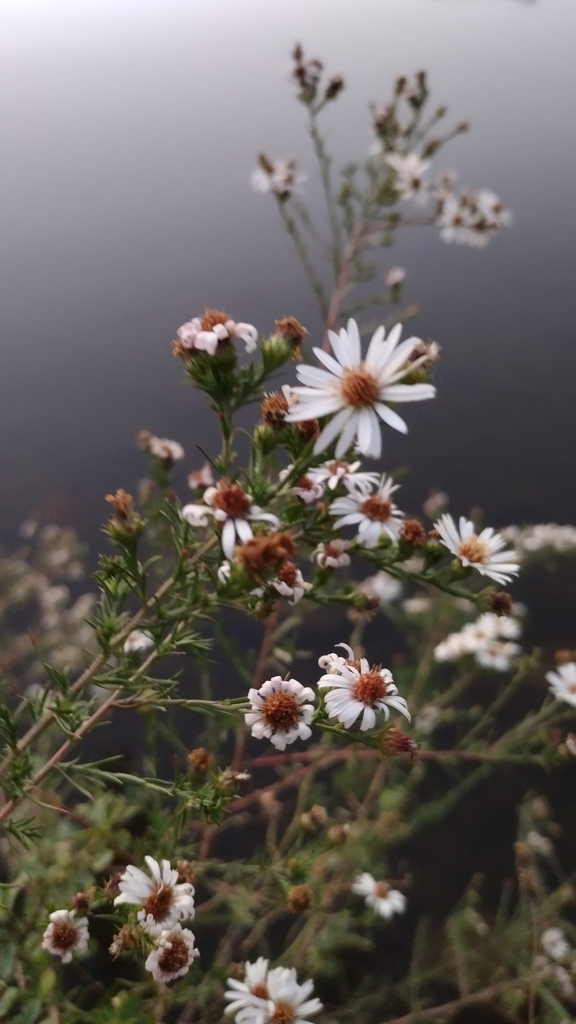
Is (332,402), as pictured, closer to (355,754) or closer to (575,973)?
(355,754)

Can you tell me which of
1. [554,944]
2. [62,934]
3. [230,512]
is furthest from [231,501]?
[554,944]

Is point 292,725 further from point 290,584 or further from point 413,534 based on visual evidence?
point 413,534

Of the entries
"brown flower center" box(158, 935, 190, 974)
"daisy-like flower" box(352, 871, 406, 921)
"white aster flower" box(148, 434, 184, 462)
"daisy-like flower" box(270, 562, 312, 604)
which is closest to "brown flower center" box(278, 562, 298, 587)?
"daisy-like flower" box(270, 562, 312, 604)

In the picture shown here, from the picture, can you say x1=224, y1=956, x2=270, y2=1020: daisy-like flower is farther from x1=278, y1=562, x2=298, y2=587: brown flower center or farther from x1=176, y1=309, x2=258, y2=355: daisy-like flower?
x1=176, y1=309, x2=258, y2=355: daisy-like flower

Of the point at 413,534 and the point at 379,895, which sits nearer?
the point at 413,534

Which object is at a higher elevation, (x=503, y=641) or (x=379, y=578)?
(x=379, y=578)

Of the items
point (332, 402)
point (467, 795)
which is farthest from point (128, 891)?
point (467, 795)
